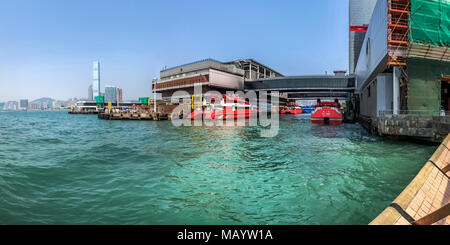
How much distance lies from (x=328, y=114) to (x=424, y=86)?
16615 millimetres

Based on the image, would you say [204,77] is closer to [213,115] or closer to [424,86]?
[213,115]

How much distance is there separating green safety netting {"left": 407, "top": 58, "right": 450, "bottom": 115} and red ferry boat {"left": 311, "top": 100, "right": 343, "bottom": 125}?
15.8 m

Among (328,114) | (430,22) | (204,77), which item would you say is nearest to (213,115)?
(328,114)

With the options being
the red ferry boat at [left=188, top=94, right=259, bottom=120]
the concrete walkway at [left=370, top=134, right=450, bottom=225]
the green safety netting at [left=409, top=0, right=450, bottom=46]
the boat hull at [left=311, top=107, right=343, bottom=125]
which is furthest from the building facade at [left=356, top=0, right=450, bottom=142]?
the red ferry boat at [left=188, top=94, right=259, bottom=120]

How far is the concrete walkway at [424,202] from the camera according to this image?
2.90 meters

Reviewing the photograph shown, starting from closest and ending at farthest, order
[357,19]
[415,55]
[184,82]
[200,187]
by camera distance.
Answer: [200,187]
[415,55]
[184,82]
[357,19]

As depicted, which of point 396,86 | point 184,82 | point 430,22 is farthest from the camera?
point 184,82

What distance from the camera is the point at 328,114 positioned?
Result: 113 feet

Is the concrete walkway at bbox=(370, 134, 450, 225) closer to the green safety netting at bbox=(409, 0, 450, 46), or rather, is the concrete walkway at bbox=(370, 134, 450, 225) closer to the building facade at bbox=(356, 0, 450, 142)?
the building facade at bbox=(356, 0, 450, 142)

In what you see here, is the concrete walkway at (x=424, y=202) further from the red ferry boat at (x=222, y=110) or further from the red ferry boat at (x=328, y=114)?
the red ferry boat at (x=222, y=110)

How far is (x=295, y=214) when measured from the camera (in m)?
5.13

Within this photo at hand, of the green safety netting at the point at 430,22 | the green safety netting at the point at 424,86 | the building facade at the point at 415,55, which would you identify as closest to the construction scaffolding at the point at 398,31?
the building facade at the point at 415,55

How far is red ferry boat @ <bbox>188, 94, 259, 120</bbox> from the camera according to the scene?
127ft

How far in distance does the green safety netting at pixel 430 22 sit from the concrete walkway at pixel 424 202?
19.2 metres
